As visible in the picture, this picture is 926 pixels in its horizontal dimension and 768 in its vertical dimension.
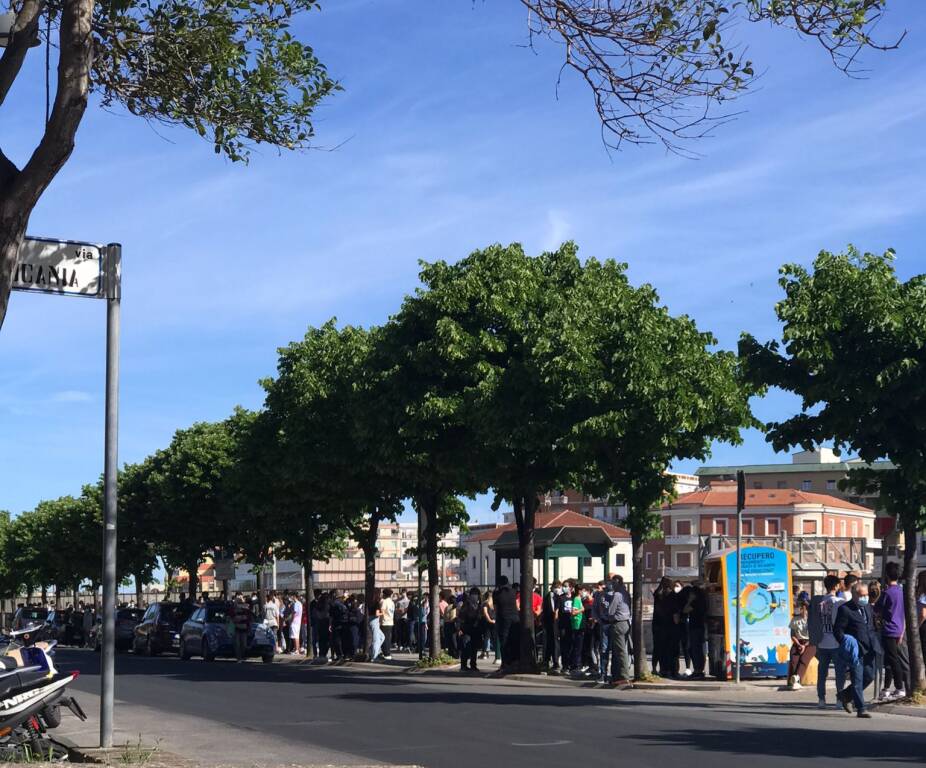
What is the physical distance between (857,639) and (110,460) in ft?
33.2

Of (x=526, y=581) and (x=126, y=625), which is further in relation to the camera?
(x=126, y=625)

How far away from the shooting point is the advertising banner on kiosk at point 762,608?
2511 centimetres

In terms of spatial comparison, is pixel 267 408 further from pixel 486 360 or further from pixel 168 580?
pixel 168 580

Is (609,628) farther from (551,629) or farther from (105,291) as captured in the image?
(105,291)

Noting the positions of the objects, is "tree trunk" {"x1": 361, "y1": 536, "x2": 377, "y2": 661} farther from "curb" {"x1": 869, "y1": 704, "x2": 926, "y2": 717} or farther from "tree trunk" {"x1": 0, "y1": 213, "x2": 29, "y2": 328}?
"tree trunk" {"x1": 0, "y1": 213, "x2": 29, "y2": 328}

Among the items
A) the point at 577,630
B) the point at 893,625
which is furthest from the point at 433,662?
the point at 893,625

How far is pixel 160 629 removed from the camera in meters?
46.1

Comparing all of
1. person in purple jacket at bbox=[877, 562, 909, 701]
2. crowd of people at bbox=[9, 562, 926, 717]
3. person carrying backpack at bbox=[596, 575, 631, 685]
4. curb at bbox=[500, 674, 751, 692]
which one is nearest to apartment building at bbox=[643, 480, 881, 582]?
crowd of people at bbox=[9, 562, 926, 717]

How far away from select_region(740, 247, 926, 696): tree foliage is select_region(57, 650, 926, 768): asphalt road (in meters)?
3.29

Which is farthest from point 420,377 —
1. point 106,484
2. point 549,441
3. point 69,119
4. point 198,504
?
point 198,504

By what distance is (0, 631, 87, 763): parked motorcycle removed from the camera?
12594 mm

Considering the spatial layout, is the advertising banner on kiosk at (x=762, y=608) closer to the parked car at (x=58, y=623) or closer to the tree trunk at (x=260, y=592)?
the tree trunk at (x=260, y=592)

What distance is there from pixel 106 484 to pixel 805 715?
10.1 meters

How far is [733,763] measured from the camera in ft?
42.9
